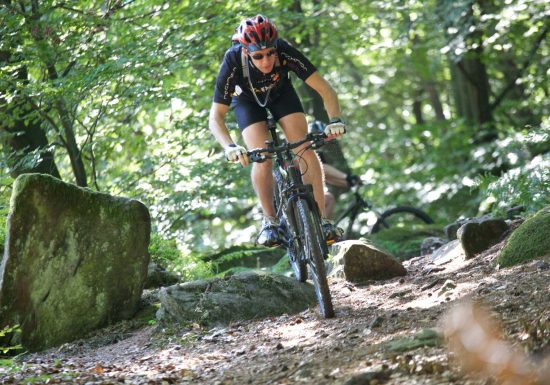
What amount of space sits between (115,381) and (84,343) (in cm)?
223

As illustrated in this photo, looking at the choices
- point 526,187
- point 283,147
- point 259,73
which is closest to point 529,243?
point 526,187

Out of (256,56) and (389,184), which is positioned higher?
(256,56)

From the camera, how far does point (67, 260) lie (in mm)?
7102

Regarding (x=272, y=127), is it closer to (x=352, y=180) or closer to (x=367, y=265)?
(x=367, y=265)

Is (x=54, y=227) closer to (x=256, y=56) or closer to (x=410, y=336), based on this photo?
(x=256, y=56)

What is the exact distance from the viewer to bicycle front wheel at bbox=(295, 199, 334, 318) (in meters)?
6.09

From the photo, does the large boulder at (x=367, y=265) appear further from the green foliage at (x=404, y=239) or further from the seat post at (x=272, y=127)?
the green foliage at (x=404, y=239)

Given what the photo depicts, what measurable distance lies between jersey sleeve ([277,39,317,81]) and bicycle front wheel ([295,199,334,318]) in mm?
1265

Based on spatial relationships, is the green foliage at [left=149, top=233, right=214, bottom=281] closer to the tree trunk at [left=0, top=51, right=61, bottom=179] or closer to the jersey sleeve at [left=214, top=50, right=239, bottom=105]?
the tree trunk at [left=0, top=51, right=61, bottom=179]

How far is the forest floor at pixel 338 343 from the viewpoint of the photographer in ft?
13.6

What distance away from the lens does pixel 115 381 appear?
477cm

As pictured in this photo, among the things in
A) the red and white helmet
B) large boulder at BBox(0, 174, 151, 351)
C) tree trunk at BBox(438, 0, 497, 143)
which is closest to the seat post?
the red and white helmet

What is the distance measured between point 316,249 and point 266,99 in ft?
5.32

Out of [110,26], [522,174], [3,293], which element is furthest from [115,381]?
[110,26]
